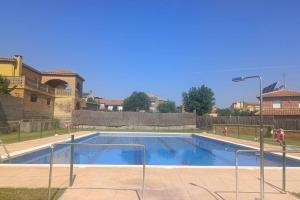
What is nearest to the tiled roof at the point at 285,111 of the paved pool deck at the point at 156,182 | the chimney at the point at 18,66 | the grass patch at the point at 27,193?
the chimney at the point at 18,66

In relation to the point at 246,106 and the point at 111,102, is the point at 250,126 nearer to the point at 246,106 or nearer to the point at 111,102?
the point at 246,106

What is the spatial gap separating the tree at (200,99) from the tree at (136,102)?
36.6 metres

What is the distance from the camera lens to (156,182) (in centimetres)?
835

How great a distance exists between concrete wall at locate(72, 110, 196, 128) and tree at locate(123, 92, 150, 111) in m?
49.2

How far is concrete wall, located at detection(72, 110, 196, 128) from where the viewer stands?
1587 inches

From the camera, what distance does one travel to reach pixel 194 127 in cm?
4259

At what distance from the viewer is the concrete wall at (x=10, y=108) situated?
24.5 m

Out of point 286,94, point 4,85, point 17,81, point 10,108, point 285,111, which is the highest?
point 286,94

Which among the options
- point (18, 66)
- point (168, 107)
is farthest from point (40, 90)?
point (168, 107)

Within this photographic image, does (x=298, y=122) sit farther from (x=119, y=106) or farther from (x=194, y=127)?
(x=119, y=106)

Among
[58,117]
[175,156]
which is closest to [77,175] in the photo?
[175,156]

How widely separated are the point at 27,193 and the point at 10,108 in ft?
68.9

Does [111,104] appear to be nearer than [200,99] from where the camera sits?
No

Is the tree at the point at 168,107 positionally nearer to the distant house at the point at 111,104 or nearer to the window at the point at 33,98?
the distant house at the point at 111,104
